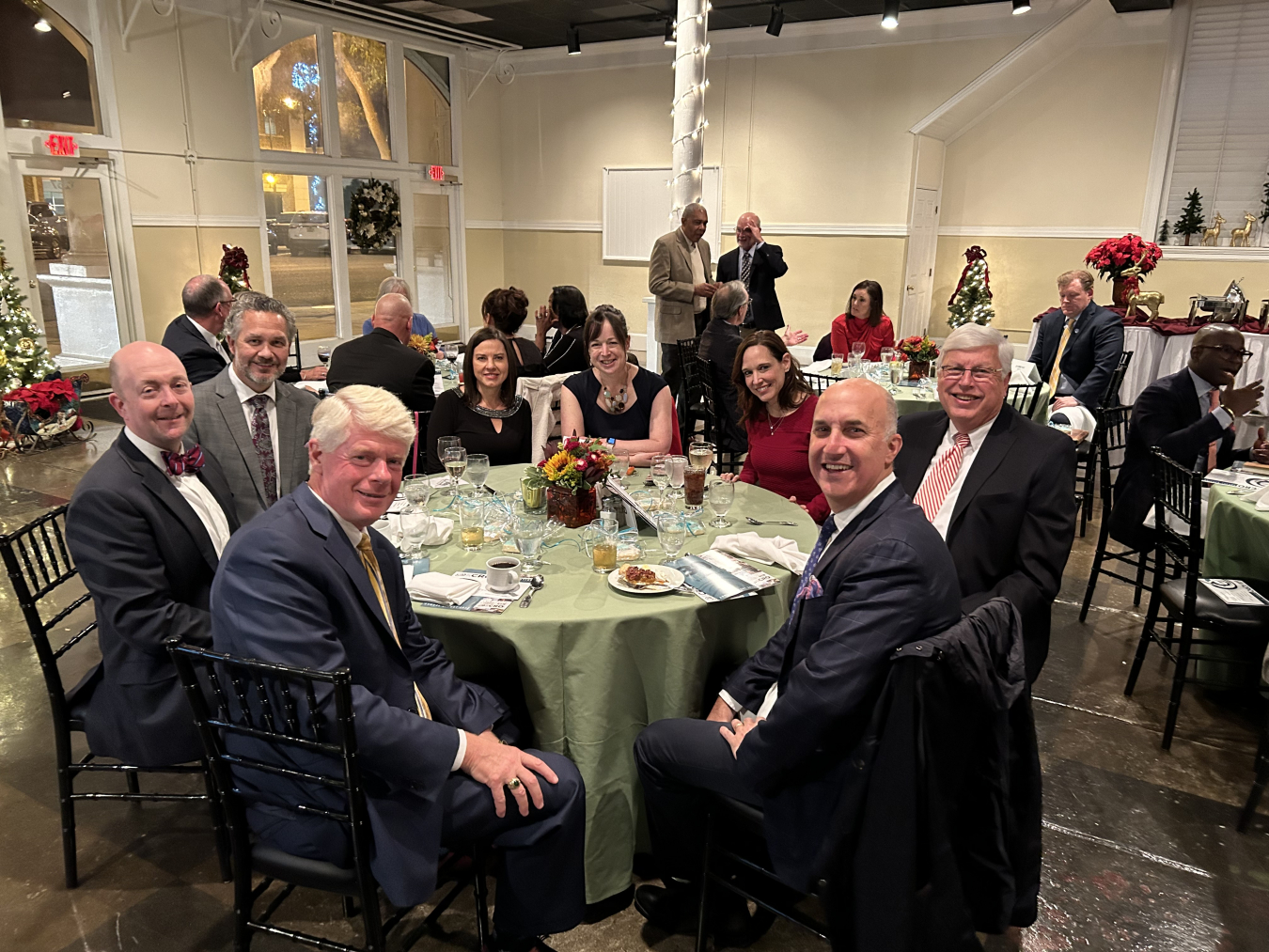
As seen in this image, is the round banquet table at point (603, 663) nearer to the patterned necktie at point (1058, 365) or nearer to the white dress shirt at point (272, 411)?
the white dress shirt at point (272, 411)

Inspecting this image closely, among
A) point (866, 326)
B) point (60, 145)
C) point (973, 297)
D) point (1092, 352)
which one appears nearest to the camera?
point (1092, 352)

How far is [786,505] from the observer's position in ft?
10.8

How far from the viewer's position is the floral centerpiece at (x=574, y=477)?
284cm

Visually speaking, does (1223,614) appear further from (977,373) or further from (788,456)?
(788,456)

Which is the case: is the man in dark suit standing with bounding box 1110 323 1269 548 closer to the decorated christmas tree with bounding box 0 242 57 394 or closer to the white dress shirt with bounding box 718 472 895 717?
the white dress shirt with bounding box 718 472 895 717

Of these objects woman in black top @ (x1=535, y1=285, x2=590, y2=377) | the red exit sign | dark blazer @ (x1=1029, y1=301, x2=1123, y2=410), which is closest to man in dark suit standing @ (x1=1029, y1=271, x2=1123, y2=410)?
dark blazer @ (x1=1029, y1=301, x2=1123, y2=410)

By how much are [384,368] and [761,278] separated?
460cm

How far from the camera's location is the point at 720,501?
9.80 ft

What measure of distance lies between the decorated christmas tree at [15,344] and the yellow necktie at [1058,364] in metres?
8.41

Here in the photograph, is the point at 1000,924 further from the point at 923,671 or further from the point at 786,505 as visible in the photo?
the point at 786,505

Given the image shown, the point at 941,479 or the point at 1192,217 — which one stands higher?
the point at 1192,217

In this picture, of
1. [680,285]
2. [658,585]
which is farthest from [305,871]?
[680,285]

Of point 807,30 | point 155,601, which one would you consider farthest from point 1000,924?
point 807,30

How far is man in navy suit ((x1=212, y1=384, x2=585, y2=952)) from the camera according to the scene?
5.99ft
